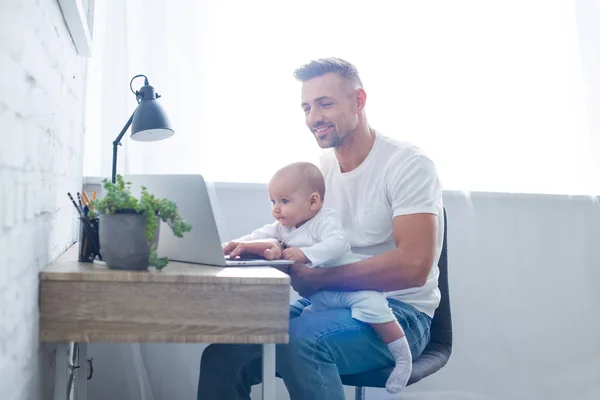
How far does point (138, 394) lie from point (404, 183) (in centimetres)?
136

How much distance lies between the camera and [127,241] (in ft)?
3.51

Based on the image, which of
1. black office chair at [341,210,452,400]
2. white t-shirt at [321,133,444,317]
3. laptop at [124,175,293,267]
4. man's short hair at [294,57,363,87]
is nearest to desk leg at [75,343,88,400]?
laptop at [124,175,293,267]

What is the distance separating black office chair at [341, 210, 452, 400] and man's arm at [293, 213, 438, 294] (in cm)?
20

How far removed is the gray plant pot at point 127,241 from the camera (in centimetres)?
107

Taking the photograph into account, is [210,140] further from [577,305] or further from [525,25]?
[577,305]

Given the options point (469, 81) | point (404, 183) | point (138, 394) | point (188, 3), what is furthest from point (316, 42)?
point (138, 394)

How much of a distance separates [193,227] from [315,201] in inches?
18.7

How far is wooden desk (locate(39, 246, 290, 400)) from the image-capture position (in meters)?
1.03

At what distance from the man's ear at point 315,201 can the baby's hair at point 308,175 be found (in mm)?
12

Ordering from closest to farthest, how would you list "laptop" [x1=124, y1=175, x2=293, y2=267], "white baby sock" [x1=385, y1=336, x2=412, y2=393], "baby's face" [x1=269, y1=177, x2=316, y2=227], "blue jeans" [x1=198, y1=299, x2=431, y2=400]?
"laptop" [x1=124, y1=175, x2=293, y2=267] < "blue jeans" [x1=198, y1=299, x2=431, y2=400] < "white baby sock" [x1=385, y1=336, x2=412, y2=393] < "baby's face" [x1=269, y1=177, x2=316, y2=227]

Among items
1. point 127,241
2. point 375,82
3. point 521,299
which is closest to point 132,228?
point 127,241

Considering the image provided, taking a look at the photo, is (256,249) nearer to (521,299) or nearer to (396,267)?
(396,267)

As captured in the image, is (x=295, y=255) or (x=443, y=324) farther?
(x=443, y=324)

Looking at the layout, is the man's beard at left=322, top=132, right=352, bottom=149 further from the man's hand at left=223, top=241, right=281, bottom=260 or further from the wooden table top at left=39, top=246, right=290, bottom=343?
the wooden table top at left=39, top=246, right=290, bottom=343
